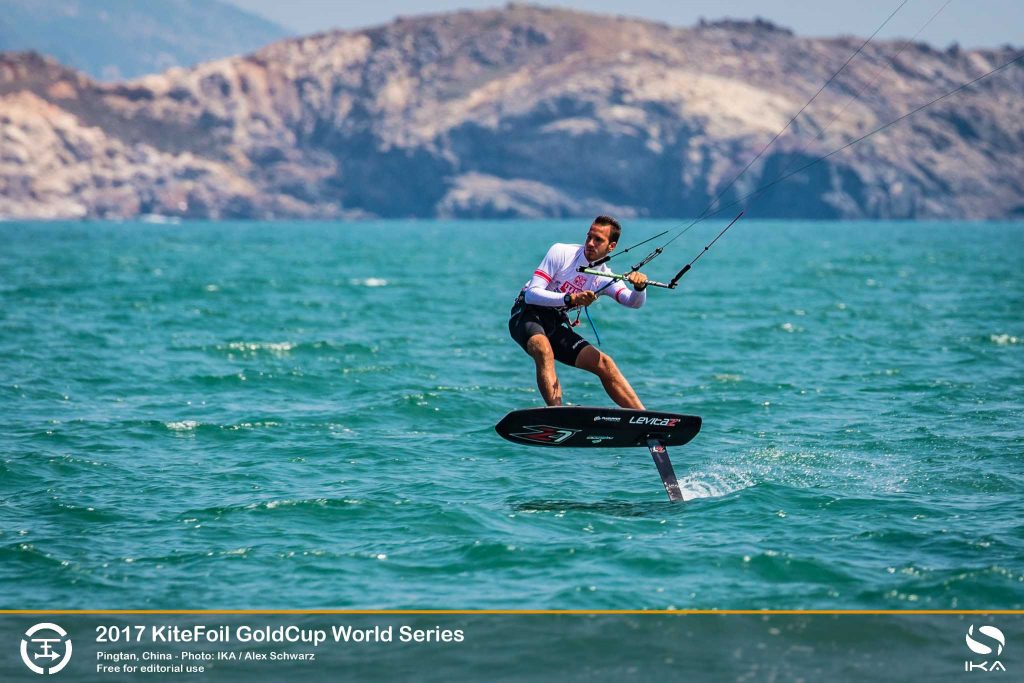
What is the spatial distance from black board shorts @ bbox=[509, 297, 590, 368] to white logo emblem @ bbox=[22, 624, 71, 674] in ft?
18.9

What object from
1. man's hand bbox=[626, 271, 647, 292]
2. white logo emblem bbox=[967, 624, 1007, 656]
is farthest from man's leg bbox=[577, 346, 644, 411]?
white logo emblem bbox=[967, 624, 1007, 656]

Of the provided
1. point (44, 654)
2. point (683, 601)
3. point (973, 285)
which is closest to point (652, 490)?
point (683, 601)

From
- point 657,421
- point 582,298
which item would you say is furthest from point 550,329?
point 657,421

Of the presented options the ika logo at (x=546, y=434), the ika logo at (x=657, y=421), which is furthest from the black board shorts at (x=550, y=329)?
the ika logo at (x=657, y=421)

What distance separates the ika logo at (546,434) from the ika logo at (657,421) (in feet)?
2.04

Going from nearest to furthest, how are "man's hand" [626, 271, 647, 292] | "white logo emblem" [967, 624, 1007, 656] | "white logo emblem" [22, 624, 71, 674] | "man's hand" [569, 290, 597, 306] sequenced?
1. "white logo emblem" [22, 624, 71, 674]
2. "white logo emblem" [967, 624, 1007, 656]
3. "man's hand" [626, 271, 647, 292]
4. "man's hand" [569, 290, 597, 306]

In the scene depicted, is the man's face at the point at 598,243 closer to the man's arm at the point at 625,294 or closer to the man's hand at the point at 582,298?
the man's arm at the point at 625,294

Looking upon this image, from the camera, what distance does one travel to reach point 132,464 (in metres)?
15.1

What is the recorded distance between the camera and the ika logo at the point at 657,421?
13.3m

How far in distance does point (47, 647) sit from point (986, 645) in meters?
6.87

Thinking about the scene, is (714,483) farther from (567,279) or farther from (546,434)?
(567,279)

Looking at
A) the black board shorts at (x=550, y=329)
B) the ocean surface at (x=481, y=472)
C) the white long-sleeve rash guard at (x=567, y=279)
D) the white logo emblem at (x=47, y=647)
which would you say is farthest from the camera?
the black board shorts at (x=550, y=329)

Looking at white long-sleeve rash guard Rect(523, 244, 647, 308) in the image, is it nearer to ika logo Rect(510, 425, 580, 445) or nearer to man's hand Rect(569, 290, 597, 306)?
man's hand Rect(569, 290, 597, 306)

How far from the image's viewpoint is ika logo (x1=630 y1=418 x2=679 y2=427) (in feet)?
43.6
